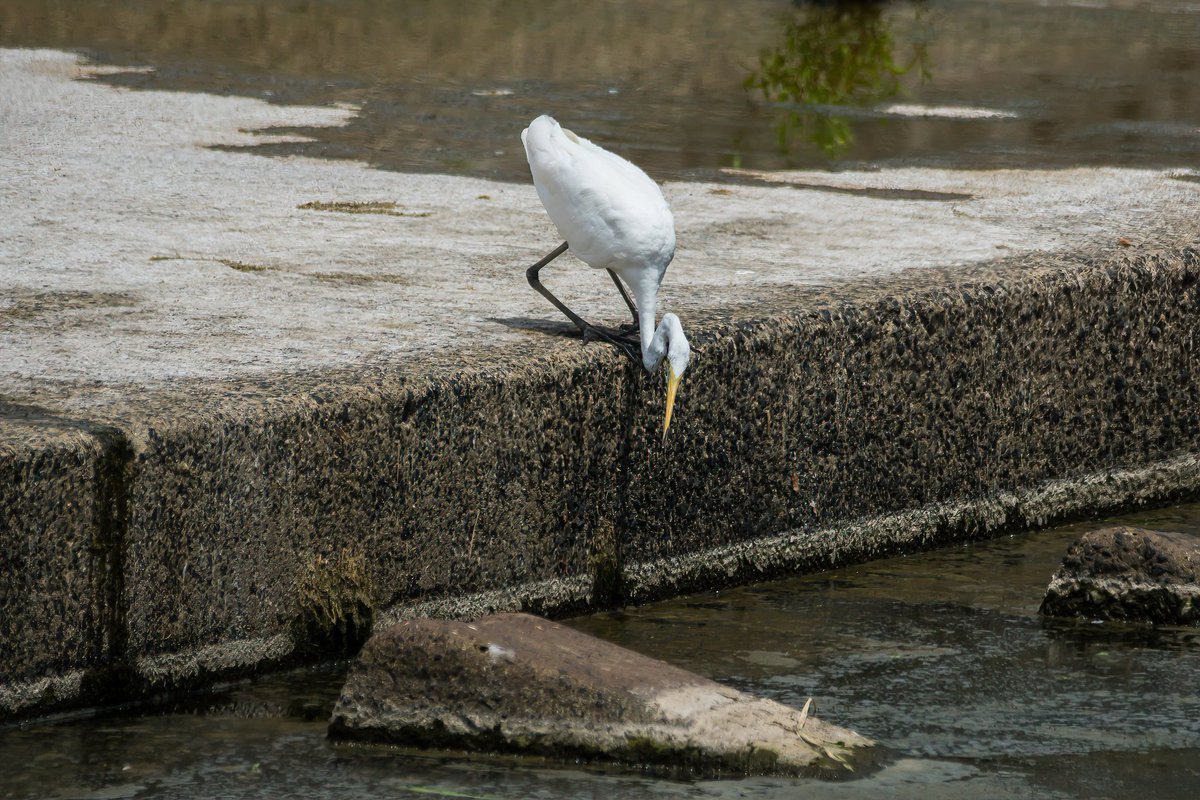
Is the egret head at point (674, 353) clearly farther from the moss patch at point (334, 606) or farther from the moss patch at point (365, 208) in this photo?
the moss patch at point (365, 208)

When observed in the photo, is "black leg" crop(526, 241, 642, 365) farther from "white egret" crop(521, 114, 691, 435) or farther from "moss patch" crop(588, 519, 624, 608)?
"moss patch" crop(588, 519, 624, 608)

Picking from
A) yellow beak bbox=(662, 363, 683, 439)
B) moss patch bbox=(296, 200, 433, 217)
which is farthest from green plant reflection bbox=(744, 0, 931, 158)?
yellow beak bbox=(662, 363, 683, 439)

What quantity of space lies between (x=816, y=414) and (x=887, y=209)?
1.75 metres

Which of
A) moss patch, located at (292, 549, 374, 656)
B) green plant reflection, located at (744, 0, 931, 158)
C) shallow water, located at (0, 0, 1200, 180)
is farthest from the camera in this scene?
Answer: green plant reflection, located at (744, 0, 931, 158)

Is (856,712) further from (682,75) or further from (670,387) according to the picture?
(682,75)

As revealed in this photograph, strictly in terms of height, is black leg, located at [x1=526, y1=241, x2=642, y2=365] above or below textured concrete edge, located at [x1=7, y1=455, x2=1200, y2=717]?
above

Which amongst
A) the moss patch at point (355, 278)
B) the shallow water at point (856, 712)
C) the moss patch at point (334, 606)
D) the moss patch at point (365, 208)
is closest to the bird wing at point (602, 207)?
the moss patch at point (355, 278)

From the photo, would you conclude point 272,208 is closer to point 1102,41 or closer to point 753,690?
point 753,690

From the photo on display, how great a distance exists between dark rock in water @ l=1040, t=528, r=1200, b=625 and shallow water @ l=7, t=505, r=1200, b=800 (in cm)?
5

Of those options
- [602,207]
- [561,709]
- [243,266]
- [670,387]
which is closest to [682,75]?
[243,266]

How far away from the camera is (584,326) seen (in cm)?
385

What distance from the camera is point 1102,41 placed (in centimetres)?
1172

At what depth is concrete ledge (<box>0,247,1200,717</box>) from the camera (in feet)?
9.64

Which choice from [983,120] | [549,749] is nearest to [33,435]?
[549,749]
